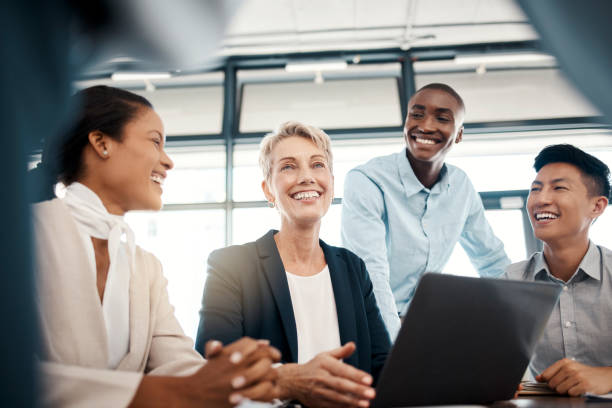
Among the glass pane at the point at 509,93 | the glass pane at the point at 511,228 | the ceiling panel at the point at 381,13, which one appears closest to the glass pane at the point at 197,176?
the ceiling panel at the point at 381,13

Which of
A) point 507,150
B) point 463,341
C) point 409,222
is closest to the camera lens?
point 463,341

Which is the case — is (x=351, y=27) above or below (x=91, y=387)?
above

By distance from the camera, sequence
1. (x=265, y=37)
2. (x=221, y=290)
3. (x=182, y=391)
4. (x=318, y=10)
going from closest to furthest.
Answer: (x=182, y=391) < (x=221, y=290) < (x=318, y=10) < (x=265, y=37)

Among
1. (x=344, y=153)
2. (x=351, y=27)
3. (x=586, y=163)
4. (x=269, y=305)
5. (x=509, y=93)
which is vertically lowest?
(x=269, y=305)

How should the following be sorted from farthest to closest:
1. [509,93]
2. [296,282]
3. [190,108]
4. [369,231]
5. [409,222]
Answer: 1. [190,108]
2. [509,93]
3. [409,222]
4. [369,231]
5. [296,282]

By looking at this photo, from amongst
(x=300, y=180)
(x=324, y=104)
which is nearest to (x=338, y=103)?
(x=324, y=104)

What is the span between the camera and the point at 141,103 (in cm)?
124

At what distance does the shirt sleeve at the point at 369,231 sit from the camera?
189 cm

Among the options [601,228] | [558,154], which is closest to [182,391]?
[558,154]

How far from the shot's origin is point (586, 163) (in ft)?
6.30

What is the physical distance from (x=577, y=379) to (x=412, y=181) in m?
1.31

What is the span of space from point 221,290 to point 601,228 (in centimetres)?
380

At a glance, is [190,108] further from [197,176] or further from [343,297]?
[343,297]

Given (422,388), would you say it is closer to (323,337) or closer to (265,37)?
(323,337)
